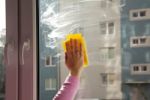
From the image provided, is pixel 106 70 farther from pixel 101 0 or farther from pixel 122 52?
pixel 101 0

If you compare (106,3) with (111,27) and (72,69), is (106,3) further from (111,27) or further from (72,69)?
(72,69)

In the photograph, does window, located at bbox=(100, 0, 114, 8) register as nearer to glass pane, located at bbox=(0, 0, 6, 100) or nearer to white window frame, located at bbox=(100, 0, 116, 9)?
white window frame, located at bbox=(100, 0, 116, 9)

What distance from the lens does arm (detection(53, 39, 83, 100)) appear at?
145cm

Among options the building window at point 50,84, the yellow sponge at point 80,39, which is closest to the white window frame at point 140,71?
the yellow sponge at point 80,39

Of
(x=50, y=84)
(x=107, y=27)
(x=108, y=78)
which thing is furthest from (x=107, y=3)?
(x=50, y=84)

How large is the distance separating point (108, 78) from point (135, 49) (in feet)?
0.58

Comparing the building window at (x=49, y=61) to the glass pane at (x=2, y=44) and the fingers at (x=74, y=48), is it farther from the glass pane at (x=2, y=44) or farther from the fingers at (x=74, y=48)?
the glass pane at (x=2, y=44)

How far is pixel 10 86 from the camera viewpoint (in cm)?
164

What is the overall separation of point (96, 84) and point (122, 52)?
19 centimetres

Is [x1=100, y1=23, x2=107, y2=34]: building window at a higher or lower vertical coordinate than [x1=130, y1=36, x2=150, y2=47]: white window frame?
higher

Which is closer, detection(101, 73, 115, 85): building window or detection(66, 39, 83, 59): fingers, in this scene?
detection(101, 73, 115, 85): building window

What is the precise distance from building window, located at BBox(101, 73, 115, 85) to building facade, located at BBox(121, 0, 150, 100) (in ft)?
0.17

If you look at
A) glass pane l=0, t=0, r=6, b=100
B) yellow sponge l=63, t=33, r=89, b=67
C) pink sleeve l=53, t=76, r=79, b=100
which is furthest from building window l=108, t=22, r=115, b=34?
glass pane l=0, t=0, r=6, b=100

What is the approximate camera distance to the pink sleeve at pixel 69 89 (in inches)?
57.2
